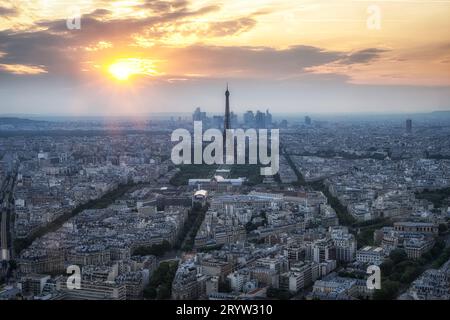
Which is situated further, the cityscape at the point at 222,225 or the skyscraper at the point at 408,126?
the skyscraper at the point at 408,126

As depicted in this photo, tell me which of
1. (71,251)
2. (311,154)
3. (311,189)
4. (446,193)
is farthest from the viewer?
(311,154)

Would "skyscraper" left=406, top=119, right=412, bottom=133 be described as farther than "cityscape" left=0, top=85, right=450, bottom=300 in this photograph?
Yes

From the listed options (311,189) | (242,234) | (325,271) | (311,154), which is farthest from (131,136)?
(325,271)

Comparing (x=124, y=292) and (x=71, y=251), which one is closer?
(x=124, y=292)

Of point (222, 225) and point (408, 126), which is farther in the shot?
point (408, 126)

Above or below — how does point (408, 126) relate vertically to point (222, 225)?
above

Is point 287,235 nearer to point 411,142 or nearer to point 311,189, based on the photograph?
point 311,189

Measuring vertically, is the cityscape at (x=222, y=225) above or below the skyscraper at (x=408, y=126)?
below

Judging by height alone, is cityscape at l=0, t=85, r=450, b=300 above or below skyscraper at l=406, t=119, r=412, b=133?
below
